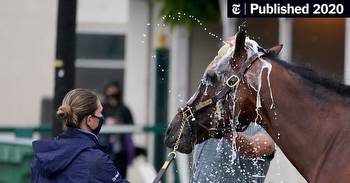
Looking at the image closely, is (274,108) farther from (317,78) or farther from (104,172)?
(104,172)

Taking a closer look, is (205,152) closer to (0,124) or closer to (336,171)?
(336,171)

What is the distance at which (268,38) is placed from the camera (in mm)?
10227

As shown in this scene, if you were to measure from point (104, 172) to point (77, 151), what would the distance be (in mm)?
174

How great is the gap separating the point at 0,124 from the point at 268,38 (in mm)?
9191

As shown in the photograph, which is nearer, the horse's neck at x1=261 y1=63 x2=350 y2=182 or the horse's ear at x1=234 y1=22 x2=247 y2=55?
the horse's neck at x1=261 y1=63 x2=350 y2=182

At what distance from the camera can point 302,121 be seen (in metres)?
5.17

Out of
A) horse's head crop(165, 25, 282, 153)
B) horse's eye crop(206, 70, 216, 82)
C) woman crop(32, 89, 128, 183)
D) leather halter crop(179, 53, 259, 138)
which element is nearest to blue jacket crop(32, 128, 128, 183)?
woman crop(32, 89, 128, 183)

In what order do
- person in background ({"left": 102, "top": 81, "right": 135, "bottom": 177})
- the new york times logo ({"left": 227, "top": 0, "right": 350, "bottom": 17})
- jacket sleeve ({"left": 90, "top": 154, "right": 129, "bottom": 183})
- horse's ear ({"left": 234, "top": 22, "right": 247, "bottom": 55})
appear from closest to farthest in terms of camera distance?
horse's ear ({"left": 234, "top": 22, "right": 247, "bottom": 55}) < jacket sleeve ({"left": 90, "top": 154, "right": 129, "bottom": 183}) < the new york times logo ({"left": 227, "top": 0, "right": 350, "bottom": 17}) < person in background ({"left": 102, "top": 81, "right": 135, "bottom": 177})

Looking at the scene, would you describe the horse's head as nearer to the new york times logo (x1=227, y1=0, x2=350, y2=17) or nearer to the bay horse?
the bay horse

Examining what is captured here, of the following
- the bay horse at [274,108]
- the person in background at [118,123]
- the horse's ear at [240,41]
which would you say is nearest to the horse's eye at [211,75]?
the bay horse at [274,108]

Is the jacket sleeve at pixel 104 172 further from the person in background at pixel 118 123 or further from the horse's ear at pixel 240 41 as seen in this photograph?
the person in background at pixel 118 123

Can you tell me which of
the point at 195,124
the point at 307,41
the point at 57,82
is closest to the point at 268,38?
the point at 307,41

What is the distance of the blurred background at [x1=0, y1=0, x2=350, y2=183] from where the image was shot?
365 inches

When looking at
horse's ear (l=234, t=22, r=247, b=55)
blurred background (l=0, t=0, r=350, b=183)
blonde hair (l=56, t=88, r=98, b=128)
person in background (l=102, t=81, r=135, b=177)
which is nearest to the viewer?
horse's ear (l=234, t=22, r=247, b=55)
